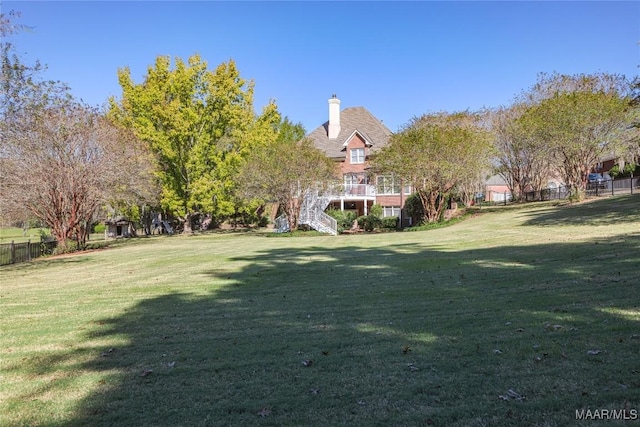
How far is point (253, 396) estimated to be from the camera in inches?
164

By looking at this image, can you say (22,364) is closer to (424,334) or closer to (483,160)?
(424,334)

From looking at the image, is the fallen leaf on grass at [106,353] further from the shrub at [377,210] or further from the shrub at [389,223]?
the shrub at [377,210]

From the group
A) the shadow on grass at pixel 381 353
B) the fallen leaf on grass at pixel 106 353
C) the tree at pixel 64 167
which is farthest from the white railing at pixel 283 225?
the fallen leaf on grass at pixel 106 353

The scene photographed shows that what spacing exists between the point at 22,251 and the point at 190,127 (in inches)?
684

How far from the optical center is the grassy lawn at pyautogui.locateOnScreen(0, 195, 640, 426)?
3850 millimetres

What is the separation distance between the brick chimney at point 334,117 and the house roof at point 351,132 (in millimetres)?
463

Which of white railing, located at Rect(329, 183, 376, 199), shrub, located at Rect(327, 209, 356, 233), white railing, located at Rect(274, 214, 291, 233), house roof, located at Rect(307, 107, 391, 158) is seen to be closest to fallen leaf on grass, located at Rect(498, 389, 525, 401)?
shrub, located at Rect(327, 209, 356, 233)

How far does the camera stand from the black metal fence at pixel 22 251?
18.7m

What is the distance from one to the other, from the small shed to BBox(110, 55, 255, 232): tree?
1083 cm

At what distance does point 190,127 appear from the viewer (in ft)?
114

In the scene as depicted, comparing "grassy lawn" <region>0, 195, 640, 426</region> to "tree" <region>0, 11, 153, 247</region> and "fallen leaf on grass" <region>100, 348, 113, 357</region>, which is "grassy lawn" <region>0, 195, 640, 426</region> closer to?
"fallen leaf on grass" <region>100, 348, 113, 357</region>

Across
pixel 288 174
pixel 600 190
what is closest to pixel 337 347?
pixel 288 174

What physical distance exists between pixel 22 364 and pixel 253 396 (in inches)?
129

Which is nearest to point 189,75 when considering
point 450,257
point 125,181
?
point 125,181
